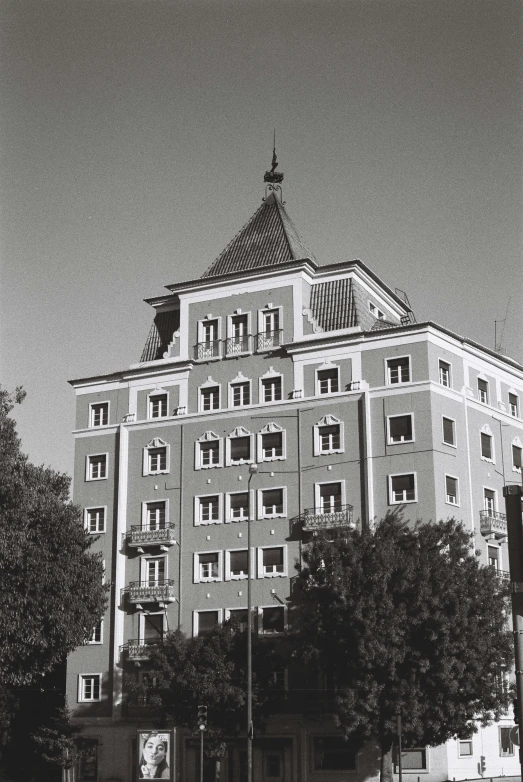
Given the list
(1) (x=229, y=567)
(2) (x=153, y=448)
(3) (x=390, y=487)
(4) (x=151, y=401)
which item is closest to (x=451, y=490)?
(3) (x=390, y=487)

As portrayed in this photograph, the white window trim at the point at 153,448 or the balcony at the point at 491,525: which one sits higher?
the white window trim at the point at 153,448

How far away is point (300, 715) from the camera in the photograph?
190 ft

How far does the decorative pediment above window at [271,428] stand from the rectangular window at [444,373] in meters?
9.49

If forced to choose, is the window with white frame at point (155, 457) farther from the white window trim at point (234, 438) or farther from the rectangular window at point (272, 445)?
the rectangular window at point (272, 445)

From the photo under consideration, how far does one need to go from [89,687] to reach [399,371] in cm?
2557

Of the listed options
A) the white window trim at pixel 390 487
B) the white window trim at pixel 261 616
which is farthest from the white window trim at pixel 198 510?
the white window trim at pixel 390 487

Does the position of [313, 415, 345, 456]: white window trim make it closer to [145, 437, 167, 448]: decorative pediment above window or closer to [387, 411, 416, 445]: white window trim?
[387, 411, 416, 445]: white window trim

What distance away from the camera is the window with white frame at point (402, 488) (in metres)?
58.9

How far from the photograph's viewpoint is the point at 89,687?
64.1 meters

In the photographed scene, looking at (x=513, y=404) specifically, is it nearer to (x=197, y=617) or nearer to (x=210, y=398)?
(x=210, y=398)

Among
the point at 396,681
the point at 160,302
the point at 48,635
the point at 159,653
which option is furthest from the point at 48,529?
the point at 160,302

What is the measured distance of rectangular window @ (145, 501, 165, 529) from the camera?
6474 centimetres

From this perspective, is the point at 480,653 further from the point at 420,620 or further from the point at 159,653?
the point at 159,653

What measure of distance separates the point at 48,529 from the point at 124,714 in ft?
63.9
